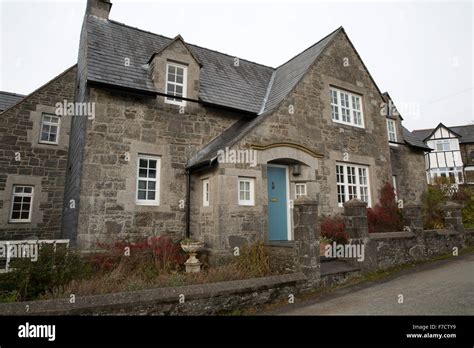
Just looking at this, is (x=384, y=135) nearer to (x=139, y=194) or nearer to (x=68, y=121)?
(x=139, y=194)

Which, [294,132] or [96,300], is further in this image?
[294,132]

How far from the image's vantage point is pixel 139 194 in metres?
9.72

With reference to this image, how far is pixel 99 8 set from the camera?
1174 cm

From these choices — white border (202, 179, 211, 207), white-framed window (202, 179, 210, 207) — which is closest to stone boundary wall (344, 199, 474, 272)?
white border (202, 179, 211, 207)

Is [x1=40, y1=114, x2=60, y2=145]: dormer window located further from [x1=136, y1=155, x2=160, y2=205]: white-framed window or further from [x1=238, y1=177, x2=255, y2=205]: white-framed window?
[x1=238, y1=177, x2=255, y2=205]: white-framed window

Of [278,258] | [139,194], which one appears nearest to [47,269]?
[139,194]

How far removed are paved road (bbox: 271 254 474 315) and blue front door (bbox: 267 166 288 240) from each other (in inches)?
136

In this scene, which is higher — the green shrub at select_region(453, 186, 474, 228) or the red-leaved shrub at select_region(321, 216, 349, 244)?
the green shrub at select_region(453, 186, 474, 228)

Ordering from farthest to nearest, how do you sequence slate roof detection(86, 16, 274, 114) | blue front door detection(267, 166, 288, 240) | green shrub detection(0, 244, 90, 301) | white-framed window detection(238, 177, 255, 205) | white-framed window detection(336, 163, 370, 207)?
white-framed window detection(336, 163, 370, 207), blue front door detection(267, 166, 288, 240), slate roof detection(86, 16, 274, 114), white-framed window detection(238, 177, 255, 205), green shrub detection(0, 244, 90, 301)

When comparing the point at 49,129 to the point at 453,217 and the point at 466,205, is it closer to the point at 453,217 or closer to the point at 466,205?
the point at 453,217

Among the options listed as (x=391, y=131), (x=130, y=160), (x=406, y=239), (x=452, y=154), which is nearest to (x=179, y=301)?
(x=130, y=160)

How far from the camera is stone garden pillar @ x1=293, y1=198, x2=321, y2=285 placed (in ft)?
22.4

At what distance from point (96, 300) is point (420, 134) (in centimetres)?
4744

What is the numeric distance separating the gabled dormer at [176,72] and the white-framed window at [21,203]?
7650 millimetres
